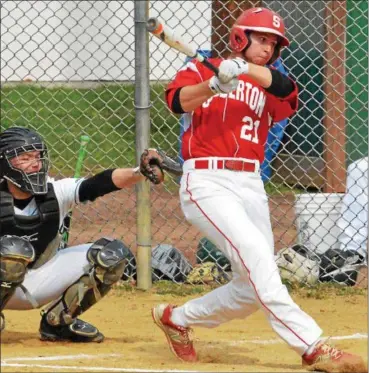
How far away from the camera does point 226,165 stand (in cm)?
572

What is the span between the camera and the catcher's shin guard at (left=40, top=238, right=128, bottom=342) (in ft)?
19.8

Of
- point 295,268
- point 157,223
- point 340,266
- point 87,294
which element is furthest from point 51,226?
point 157,223

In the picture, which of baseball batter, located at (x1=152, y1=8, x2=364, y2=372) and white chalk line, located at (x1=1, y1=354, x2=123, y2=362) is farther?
white chalk line, located at (x1=1, y1=354, x2=123, y2=362)

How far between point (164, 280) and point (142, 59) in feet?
4.78

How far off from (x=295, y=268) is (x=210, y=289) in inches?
22.6

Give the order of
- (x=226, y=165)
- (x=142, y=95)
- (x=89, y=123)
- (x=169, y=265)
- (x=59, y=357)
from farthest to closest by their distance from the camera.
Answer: (x=89, y=123) → (x=169, y=265) → (x=142, y=95) → (x=59, y=357) → (x=226, y=165)

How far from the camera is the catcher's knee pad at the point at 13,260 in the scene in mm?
5711

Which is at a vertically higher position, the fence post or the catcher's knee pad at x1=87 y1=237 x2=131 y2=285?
the fence post

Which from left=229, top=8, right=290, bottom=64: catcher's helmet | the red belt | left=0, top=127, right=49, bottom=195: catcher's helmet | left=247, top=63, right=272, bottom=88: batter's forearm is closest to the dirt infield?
left=0, top=127, right=49, bottom=195: catcher's helmet

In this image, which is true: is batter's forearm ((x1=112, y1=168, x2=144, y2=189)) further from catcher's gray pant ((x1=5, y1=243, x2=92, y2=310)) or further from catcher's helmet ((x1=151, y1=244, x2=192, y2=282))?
catcher's helmet ((x1=151, y1=244, x2=192, y2=282))

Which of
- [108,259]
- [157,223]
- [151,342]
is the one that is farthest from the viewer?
[157,223]

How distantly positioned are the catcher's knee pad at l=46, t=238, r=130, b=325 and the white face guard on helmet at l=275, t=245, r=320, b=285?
201cm

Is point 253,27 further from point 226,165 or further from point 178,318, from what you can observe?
point 178,318

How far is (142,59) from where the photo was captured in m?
7.51
